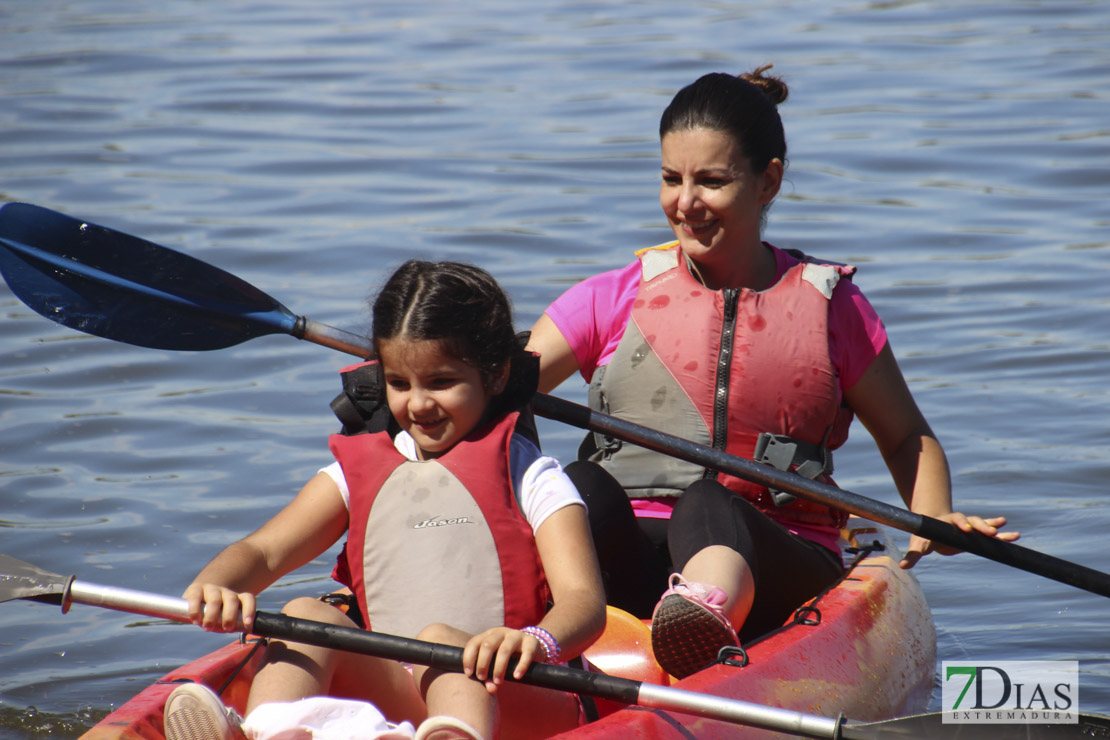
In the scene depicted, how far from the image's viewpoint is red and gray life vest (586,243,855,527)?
304 centimetres

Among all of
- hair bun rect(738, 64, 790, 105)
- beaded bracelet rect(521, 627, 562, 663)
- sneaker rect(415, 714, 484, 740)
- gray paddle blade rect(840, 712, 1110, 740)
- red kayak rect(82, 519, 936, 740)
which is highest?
hair bun rect(738, 64, 790, 105)

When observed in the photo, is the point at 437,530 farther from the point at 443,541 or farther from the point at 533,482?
the point at 533,482

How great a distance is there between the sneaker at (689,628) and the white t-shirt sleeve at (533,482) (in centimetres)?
25

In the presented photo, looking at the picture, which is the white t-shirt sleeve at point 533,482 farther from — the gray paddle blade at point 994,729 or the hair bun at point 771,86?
the hair bun at point 771,86

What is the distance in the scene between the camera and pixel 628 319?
10.5ft

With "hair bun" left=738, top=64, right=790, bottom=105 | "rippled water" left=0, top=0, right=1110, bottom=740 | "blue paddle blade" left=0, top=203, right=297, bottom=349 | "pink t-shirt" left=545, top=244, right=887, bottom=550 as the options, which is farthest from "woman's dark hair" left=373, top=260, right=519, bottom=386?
"rippled water" left=0, top=0, right=1110, bottom=740

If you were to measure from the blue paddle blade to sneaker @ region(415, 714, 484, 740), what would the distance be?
1.34m

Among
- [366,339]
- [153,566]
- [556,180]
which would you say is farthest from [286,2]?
[366,339]

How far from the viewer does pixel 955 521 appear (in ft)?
9.50

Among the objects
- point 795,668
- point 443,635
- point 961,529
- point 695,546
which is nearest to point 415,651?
point 443,635

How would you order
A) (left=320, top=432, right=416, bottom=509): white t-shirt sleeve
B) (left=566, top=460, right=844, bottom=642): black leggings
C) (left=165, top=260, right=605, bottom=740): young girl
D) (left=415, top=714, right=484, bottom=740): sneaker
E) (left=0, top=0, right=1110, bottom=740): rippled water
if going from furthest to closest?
(left=0, top=0, right=1110, bottom=740): rippled water, (left=566, top=460, right=844, bottom=642): black leggings, (left=320, top=432, right=416, bottom=509): white t-shirt sleeve, (left=165, top=260, right=605, bottom=740): young girl, (left=415, top=714, right=484, bottom=740): sneaker

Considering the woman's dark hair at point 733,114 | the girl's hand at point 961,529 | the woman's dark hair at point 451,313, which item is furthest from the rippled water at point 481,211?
the woman's dark hair at point 451,313

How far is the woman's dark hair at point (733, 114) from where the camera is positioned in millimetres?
3020

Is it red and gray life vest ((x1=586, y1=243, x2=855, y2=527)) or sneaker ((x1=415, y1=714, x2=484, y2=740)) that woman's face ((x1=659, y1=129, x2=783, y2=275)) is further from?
sneaker ((x1=415, y1=714, x2=484, y2=740))
